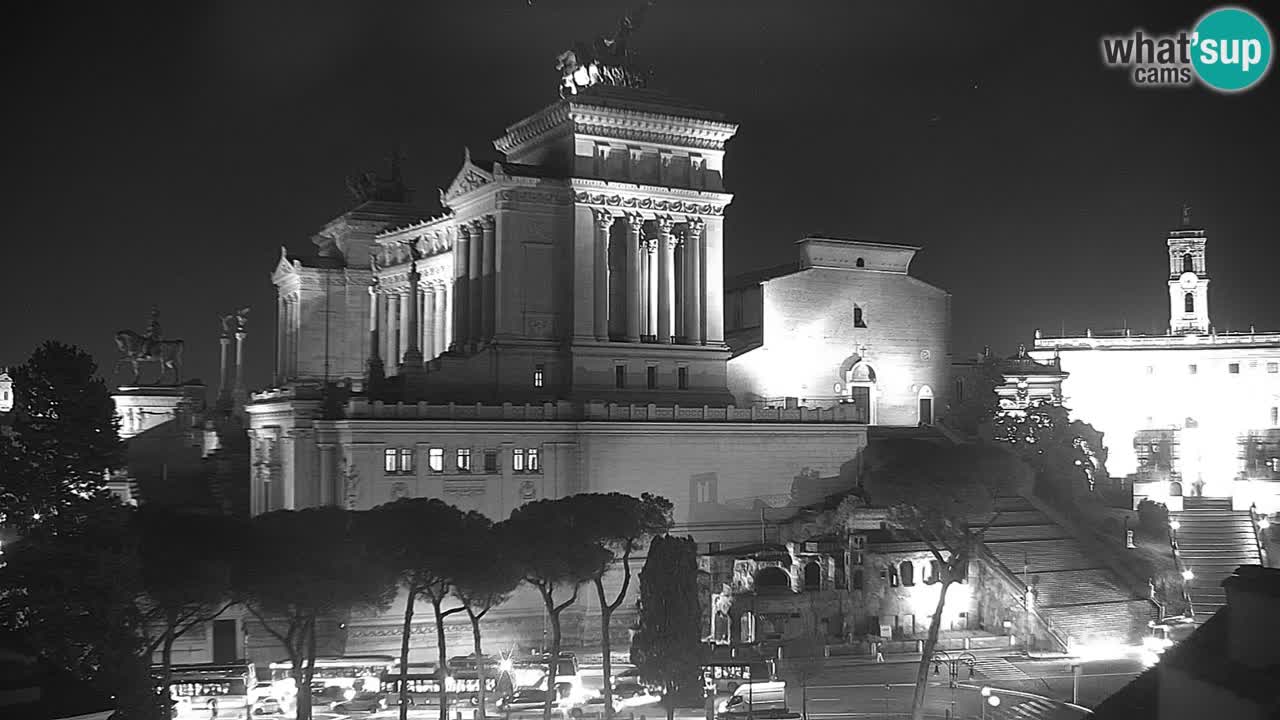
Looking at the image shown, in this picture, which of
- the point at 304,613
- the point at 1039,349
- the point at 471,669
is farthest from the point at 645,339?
the point at 1039,349

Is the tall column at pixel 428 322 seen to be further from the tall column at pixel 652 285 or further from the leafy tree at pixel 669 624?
the leafy tree at pixel 669 624

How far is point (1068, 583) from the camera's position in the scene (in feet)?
227

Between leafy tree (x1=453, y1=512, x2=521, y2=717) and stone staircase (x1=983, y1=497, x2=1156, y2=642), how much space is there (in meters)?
28.7

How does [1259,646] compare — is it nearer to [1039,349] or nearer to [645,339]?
[645,339]

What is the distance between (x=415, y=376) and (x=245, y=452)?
1868 centimetres

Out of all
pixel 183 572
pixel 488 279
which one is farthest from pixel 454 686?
pixel 488 279

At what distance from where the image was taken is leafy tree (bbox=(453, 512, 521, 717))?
52.7 metres

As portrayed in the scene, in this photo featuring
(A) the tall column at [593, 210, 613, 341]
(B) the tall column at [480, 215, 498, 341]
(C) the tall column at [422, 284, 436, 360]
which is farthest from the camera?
(C) the tall column at [422, 284, 436, 360]

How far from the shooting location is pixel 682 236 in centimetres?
8188

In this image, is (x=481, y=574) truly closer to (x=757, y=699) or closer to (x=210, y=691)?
(x=210, y=691)

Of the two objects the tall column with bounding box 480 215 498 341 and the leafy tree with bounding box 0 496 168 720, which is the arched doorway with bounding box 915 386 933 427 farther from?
the leafy tree with bounding box 0 496 168 720

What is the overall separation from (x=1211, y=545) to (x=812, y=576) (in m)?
30.5

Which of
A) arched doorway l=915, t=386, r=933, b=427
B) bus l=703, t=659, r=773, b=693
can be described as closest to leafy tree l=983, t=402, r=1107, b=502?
arched doorway l=915, t=386, r=933, b=427

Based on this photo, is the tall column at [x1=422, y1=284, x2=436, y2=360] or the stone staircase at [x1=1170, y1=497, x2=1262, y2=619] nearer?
the stone staircase at [x1=1170, y1=497, x2=1262, y2=619]
